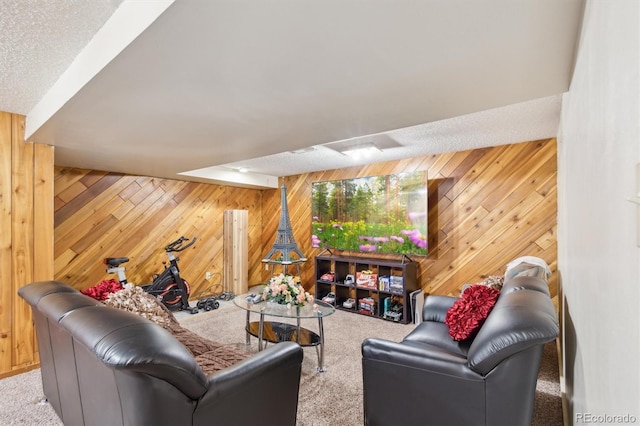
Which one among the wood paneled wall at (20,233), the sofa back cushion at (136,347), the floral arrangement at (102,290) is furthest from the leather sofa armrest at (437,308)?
the wood paneled wall at (20,233)

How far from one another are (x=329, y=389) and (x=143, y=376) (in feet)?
5.59

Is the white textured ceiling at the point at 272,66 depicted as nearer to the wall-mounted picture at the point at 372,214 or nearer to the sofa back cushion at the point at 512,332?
the sofa back cushion at the point at 512,332

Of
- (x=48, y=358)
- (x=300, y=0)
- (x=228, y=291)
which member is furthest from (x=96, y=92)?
(x=228, y=291)

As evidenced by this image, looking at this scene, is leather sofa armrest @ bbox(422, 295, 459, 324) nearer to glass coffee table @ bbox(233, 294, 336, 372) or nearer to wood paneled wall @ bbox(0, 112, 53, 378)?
glass coffee table @ bbox(233, 294, 336, 372)

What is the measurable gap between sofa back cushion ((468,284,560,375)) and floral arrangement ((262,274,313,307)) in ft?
6.05

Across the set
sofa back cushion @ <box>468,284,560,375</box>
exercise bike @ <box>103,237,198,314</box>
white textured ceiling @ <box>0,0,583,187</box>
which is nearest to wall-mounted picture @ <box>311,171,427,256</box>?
white textured ceiling @ <box>0,0,583,187</box>

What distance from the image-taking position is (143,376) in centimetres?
113

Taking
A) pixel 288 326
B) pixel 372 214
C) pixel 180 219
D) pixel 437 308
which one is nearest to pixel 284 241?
pixel 372 214

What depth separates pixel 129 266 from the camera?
Answer: 4.73 m

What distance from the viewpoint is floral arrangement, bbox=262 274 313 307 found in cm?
310

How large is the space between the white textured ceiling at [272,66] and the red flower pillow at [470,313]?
130 cm

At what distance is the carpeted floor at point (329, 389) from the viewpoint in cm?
211

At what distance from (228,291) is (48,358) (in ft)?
11.9

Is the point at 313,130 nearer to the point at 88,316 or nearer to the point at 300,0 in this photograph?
the point at 300,0
